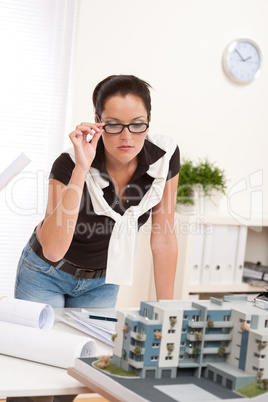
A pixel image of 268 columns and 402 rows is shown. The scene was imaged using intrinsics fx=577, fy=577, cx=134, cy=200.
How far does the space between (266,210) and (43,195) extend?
63.2 inches

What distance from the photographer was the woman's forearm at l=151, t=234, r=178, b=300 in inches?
76.3

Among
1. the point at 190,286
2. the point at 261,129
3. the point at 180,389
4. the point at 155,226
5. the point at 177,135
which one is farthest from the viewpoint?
the point at 261,129

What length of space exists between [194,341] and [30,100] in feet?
9.08

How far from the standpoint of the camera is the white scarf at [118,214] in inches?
75.9

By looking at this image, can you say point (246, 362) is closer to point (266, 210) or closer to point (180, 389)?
point (180, 389)

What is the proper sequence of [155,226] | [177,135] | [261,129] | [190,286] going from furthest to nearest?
[261,129]
[177,135]
[190,286]
[155,226]

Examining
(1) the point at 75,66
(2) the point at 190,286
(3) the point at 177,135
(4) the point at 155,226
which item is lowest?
(2) the point at 190,286

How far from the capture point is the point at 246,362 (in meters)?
1.17

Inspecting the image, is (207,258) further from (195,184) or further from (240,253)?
(195,184)

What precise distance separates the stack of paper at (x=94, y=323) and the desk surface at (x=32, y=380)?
26 cm

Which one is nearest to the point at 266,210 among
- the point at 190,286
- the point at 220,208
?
the point at 220,208

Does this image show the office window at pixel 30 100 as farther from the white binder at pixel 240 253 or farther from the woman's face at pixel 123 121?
the woman's face at pixel 123 121

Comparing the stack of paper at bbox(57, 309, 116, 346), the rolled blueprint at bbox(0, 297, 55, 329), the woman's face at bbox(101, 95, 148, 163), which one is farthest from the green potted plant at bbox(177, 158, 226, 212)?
the rolled blueprint at bbox(0, 297, 55, 329)

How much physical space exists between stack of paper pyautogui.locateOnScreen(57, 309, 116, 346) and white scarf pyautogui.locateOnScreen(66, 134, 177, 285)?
245 millimetres
